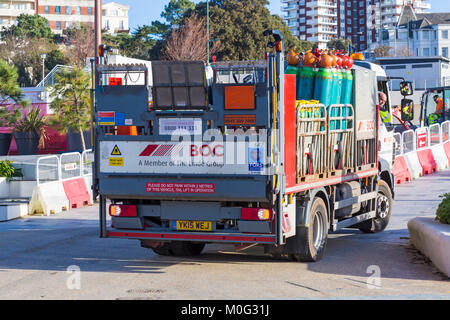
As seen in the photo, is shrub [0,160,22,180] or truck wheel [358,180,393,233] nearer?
truck wheel [358,180,393,233]

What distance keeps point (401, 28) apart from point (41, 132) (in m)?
137

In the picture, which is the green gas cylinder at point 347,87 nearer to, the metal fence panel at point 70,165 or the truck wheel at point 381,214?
the truck wheel at point 381,214

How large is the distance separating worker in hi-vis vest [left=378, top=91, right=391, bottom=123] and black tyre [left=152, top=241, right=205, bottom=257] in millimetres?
4927

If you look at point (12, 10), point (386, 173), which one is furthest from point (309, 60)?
point (12, 10)

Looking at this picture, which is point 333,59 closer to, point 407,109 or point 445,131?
point 407,109

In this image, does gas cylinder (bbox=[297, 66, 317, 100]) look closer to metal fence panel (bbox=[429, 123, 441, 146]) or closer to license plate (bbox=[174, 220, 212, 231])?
license plate (bbox=[174, 220, 212, 231])

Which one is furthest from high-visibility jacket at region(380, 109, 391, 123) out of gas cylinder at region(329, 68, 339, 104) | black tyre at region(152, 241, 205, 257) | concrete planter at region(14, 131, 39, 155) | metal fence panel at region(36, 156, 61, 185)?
concrete planter at region(14, 131, 39, 155)

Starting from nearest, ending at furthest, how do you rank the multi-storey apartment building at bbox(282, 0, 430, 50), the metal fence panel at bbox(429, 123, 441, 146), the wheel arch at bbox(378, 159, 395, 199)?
the wheel arch at bbox(378, 159, 395, 199) < the metal fence panel at bbox(429, 123, 441, 146) < the multi-storey apartment building at bbox(282, 0, 430, 50)

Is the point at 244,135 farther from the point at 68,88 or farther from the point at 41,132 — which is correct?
the point at 41,132

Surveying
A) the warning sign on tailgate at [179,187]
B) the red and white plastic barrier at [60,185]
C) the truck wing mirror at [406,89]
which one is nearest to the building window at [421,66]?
the red and white plastic barrier at [60,185]

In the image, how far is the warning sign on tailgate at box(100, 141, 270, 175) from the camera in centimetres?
994

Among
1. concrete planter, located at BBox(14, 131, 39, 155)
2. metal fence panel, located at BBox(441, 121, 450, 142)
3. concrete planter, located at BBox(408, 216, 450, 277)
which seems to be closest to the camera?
concrete planter, located at BBox(408, 216, 450, 277)

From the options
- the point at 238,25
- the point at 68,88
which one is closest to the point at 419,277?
the point at 68,88

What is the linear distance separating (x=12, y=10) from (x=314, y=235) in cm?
12606
